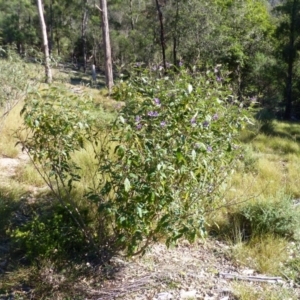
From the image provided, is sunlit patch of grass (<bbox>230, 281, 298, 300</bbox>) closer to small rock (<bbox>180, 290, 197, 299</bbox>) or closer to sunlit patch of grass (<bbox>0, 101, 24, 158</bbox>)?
small rock (<bbox>180, 290, 197, 299</bbox>)

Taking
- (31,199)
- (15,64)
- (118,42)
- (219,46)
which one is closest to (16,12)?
→ (118,42)

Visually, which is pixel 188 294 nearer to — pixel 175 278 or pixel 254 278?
pixel 175 278

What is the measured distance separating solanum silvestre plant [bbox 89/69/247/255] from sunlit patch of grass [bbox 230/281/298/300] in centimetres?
59

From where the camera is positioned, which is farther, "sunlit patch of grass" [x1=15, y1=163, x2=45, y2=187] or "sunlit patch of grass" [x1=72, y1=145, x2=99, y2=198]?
"sunlit patch of grass" [x1=15, y1=163, x2=45, y2=187]

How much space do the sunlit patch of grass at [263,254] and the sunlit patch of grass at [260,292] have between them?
A: 0.22m

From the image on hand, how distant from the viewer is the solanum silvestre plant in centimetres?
218

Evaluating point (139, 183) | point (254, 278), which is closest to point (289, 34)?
point (254, 278)

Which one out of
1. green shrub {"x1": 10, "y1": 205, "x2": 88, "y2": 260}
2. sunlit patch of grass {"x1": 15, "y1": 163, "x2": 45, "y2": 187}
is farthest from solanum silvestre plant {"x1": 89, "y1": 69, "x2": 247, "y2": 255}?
sunlit patch of grass {"x1": 15, "y1": 163, "x2": 45, "y2": 187}

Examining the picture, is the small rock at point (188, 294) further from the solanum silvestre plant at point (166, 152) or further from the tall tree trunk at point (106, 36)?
the tall tree trunk at point (106, 36)

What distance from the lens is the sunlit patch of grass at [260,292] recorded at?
8.29ft

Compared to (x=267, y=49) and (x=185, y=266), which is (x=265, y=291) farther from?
(x=267, y=49)

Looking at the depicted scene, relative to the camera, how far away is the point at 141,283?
2.63m

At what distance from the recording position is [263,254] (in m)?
3.05

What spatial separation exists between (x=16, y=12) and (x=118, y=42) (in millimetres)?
13206
